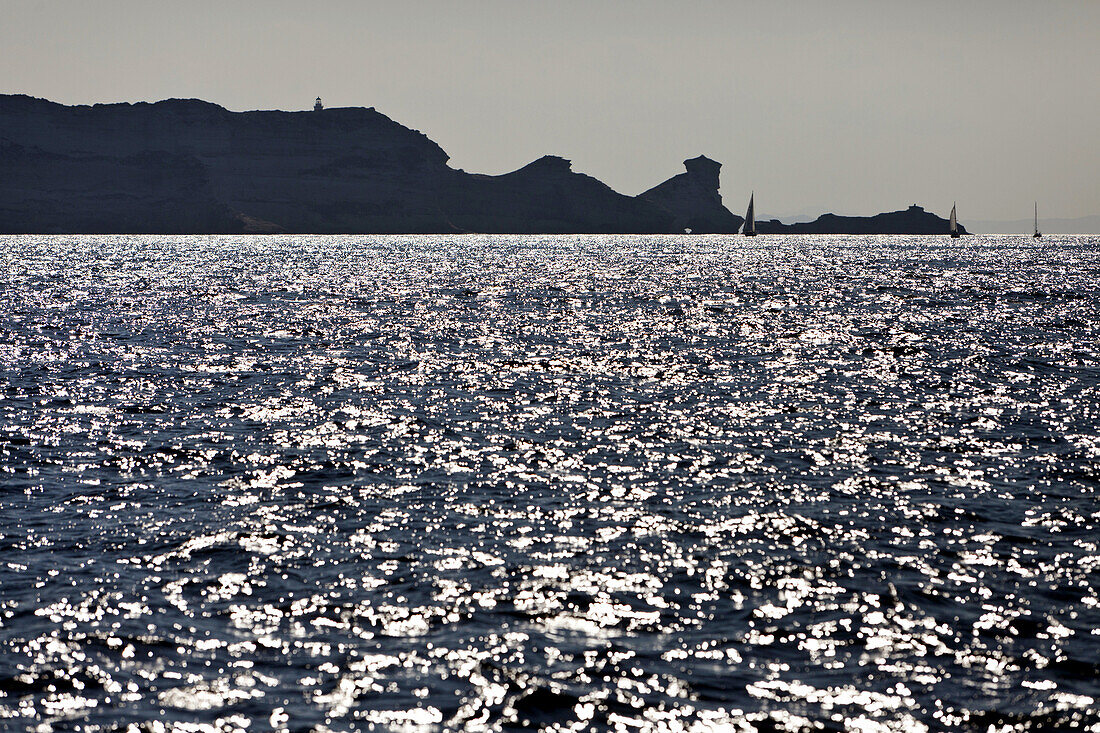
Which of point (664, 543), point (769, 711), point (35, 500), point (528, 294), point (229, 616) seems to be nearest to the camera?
point (769, 711)

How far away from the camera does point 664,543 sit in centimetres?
2073

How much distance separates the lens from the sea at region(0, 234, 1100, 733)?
13.7 meters

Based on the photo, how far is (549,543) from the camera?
20734mm

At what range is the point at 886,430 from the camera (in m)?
33.0

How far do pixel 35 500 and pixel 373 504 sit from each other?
746 centimetres

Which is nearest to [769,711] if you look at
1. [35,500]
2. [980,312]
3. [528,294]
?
[35,500]

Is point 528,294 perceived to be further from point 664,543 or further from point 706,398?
point 664,543

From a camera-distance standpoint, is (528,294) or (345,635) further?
(528,294)

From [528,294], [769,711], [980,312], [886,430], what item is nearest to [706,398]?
[886,430]

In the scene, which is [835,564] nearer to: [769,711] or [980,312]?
[769,711]

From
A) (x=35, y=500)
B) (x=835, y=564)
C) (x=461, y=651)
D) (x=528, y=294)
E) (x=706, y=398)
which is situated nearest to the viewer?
(x=461, y=651)

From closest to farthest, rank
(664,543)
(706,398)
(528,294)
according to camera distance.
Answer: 1. (664,543)
2. (706,398)
3. (528,294)

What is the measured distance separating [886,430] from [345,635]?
72.1 ft

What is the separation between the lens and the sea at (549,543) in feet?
44.9
